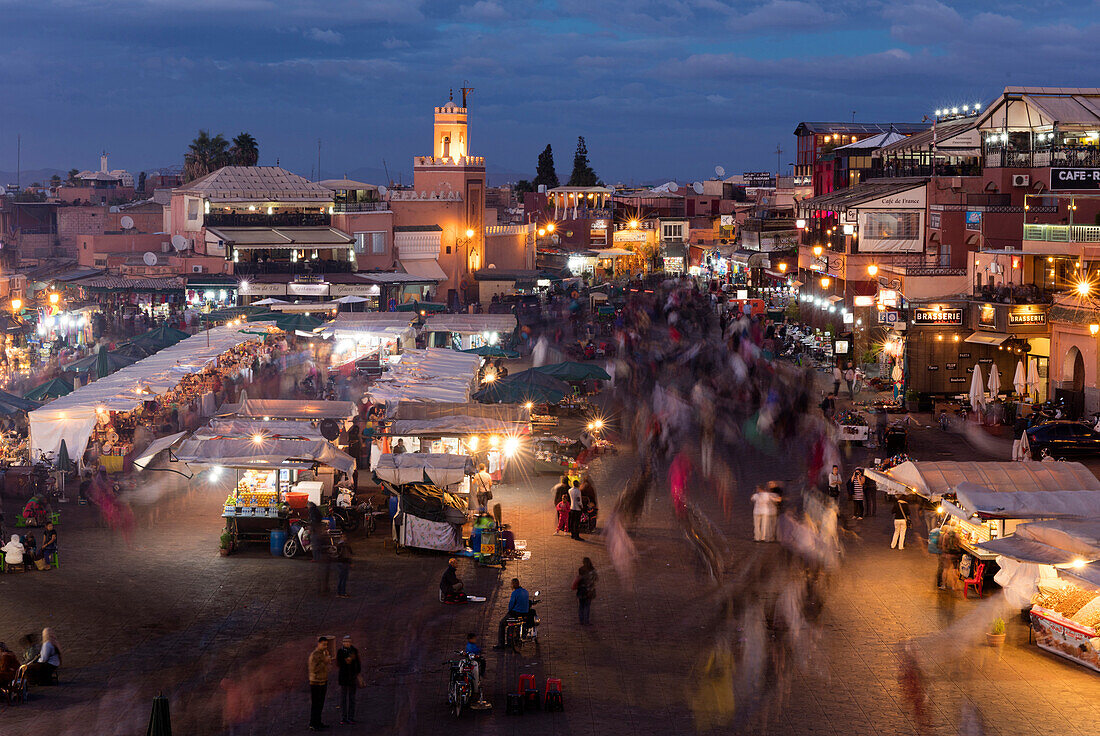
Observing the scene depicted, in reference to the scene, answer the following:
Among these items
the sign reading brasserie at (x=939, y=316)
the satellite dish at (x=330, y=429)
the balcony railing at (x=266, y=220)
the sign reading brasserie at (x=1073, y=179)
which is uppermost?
the sign reading brasserie at (x=1073, y=179)

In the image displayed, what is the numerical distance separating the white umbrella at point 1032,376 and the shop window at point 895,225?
11.0 meters

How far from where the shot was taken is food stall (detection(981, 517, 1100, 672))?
46.1ft

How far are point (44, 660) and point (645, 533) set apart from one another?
975cm

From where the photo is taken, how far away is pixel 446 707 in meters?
12.9

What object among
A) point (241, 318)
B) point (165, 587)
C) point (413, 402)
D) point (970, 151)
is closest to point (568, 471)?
point (413, 402)

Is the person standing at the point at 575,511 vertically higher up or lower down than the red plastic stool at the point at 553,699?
higher up

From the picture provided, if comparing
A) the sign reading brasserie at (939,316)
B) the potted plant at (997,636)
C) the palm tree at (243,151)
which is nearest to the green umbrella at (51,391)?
the sign reading brasserie at (939,316)

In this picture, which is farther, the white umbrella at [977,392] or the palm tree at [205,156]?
the palm tree at [205,156]

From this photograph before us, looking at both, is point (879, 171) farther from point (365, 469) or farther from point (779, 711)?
point (779, 711)

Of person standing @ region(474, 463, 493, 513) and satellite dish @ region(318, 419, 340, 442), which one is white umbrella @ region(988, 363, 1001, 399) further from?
satellite dish @ region(318, 419, 340, 442)

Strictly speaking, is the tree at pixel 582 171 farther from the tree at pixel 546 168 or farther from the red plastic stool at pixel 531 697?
the red plastic stool at pixel 531 697

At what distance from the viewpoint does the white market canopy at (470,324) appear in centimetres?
4141

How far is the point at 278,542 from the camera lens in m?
18.8

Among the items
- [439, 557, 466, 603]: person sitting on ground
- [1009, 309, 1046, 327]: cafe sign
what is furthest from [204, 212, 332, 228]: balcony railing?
[439, 557, 466, 603]: person sitting on ground
